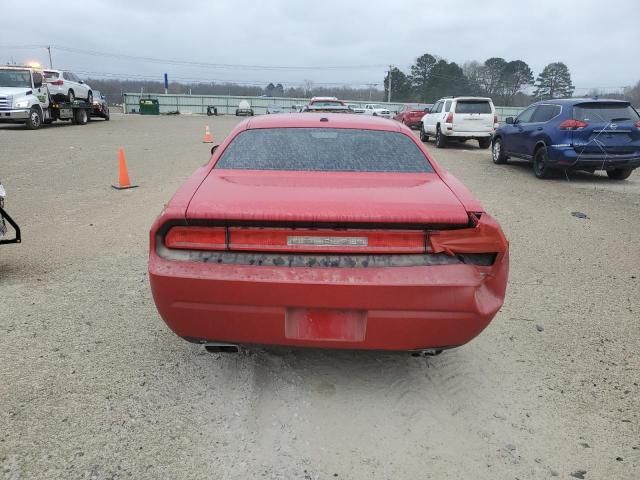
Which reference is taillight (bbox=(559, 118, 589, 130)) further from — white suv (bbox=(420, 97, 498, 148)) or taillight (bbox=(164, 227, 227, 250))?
taillight (bbox=(164, 227, 227, 250))

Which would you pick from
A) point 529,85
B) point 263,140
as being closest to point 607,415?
point 263,140

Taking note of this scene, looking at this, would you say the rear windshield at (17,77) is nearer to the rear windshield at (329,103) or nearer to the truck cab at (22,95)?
the truck cab at (22,95)

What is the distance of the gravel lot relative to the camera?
2410mm

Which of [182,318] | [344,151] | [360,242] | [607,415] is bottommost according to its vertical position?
[607,415]

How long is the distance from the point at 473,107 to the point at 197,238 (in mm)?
16354

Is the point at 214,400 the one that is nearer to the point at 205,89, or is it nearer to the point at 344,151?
the point at 344,151

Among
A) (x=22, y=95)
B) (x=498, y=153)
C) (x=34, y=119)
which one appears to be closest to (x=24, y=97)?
(x=22, y=95)

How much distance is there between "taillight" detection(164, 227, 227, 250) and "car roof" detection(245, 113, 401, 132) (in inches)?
59.0

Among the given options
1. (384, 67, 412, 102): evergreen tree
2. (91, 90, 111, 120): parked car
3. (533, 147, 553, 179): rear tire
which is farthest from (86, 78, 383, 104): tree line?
(533, 147, 553, 179): rear tire

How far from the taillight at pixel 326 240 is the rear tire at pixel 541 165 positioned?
9.23 meters

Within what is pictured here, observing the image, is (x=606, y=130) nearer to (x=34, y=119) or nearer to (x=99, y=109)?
(x=34, y=119)

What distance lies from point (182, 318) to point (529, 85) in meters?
79.2

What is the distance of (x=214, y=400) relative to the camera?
288 centimetres

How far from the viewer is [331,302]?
2.47m
